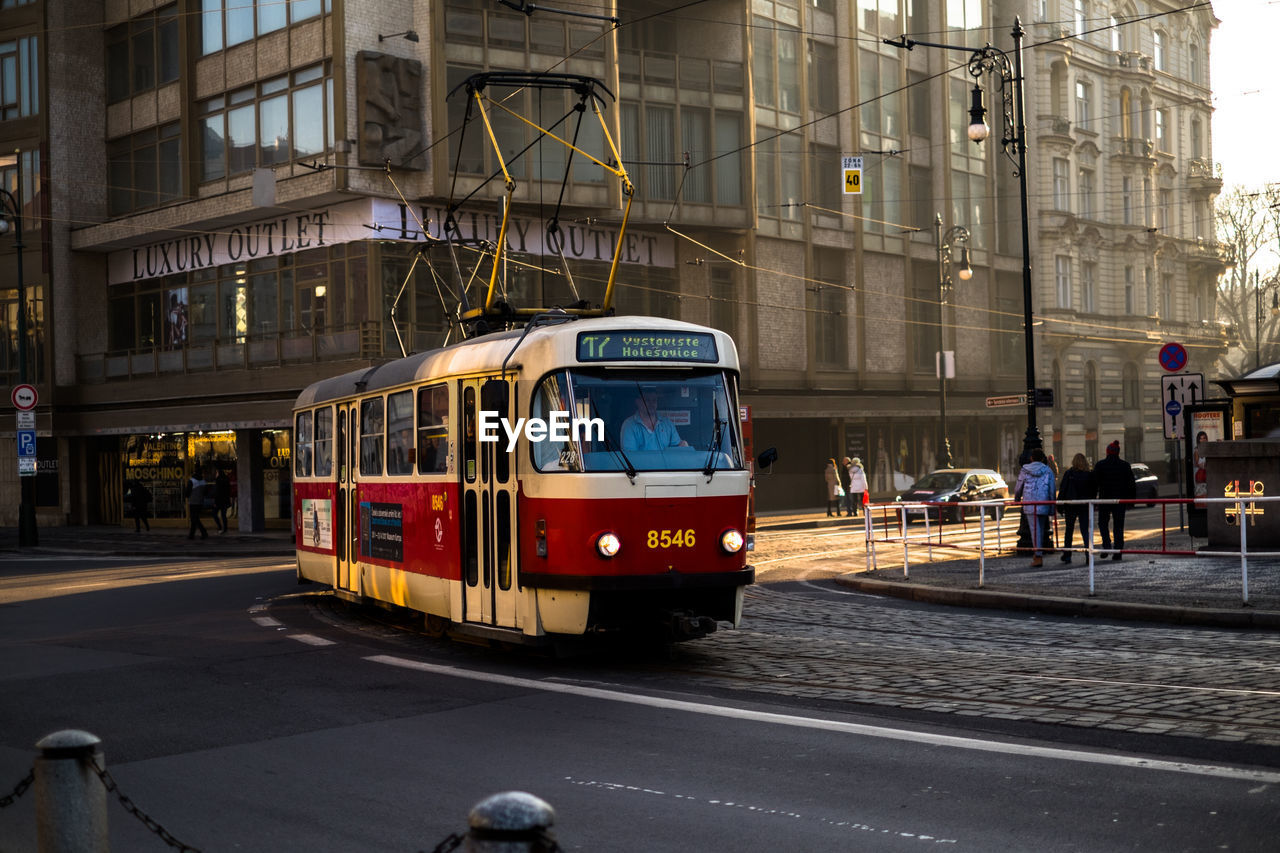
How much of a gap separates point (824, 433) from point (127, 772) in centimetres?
4009

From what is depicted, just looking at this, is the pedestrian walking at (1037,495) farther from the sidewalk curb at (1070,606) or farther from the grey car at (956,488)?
the grey car at (956,488)

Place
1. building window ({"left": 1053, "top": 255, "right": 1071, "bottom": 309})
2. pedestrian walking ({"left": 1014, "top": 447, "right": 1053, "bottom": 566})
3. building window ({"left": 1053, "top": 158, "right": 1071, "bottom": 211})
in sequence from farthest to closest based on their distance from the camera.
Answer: building window ({"left": 1053, "top": 158, "right": 1071, "bottom": 211}) → building window ({"left": 1053, "top": 255, "right": 1071, "bottom": 309}) → pedestrian walking ({"left": 1014, "top": 447, "right": 1053, "bottom": 566})

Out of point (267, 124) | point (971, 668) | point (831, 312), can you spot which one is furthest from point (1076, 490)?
point (831, 312)

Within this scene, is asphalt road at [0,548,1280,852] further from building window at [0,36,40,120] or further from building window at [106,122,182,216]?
building window at [0,36,40,120]

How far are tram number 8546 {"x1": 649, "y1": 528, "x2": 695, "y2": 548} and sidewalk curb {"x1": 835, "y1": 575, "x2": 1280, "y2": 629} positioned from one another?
595 cm

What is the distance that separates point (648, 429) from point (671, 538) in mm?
900

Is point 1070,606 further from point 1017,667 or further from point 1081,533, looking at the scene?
point 1081,533

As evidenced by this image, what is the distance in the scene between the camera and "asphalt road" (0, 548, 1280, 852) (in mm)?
6141

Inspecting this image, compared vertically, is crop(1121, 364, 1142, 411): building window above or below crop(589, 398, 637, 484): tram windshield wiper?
above

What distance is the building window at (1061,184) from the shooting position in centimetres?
5791

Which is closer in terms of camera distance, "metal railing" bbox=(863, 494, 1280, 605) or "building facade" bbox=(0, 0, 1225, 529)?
"metal railing" bbox=(863, 494, 1280, 605)

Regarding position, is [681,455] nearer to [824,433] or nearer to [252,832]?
[252,832]

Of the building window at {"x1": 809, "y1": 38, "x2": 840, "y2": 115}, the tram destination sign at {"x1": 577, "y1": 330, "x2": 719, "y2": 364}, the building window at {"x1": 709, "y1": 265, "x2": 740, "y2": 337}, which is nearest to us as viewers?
the tram destination sign at {"x1": 577, "y1": 330, "x2": 719, "y2": 364}

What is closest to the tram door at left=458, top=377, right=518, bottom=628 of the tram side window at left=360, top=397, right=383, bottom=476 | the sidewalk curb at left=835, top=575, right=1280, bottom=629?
the tram side window at left=360, top=397, right=383, bottom=476
